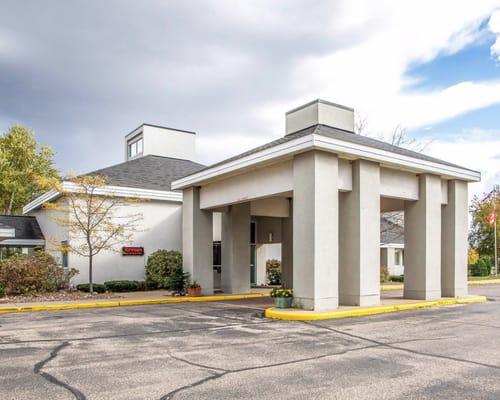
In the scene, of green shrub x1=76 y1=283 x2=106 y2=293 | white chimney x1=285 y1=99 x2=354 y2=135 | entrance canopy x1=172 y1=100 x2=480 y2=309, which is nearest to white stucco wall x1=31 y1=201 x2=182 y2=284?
green shrub x1=76 y1=283 x2=106 y2=293

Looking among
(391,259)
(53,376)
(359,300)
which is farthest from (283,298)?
(391,259)

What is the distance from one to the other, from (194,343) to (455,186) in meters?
12.1

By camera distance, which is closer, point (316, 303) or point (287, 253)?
point (316, 303)

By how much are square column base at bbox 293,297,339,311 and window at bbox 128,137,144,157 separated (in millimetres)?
19610

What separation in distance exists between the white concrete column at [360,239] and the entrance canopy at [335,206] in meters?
0.03

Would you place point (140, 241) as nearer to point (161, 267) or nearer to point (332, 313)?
point (161, 267)

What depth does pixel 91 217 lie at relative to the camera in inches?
715

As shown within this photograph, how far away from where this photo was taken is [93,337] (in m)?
9.28

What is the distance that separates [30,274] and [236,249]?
765 centimetres

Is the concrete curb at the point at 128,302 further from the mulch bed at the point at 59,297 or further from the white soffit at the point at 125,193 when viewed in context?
the white soffit at the point at 125,193

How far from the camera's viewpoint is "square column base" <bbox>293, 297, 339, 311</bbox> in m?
12.3

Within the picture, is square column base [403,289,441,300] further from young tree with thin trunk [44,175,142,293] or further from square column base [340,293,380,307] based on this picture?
young tree with thin trunk [44,175,142,293]

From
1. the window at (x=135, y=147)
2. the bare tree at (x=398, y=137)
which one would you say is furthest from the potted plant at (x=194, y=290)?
the bare tree at (x=398, y=137)

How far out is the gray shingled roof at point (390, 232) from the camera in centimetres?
3581
